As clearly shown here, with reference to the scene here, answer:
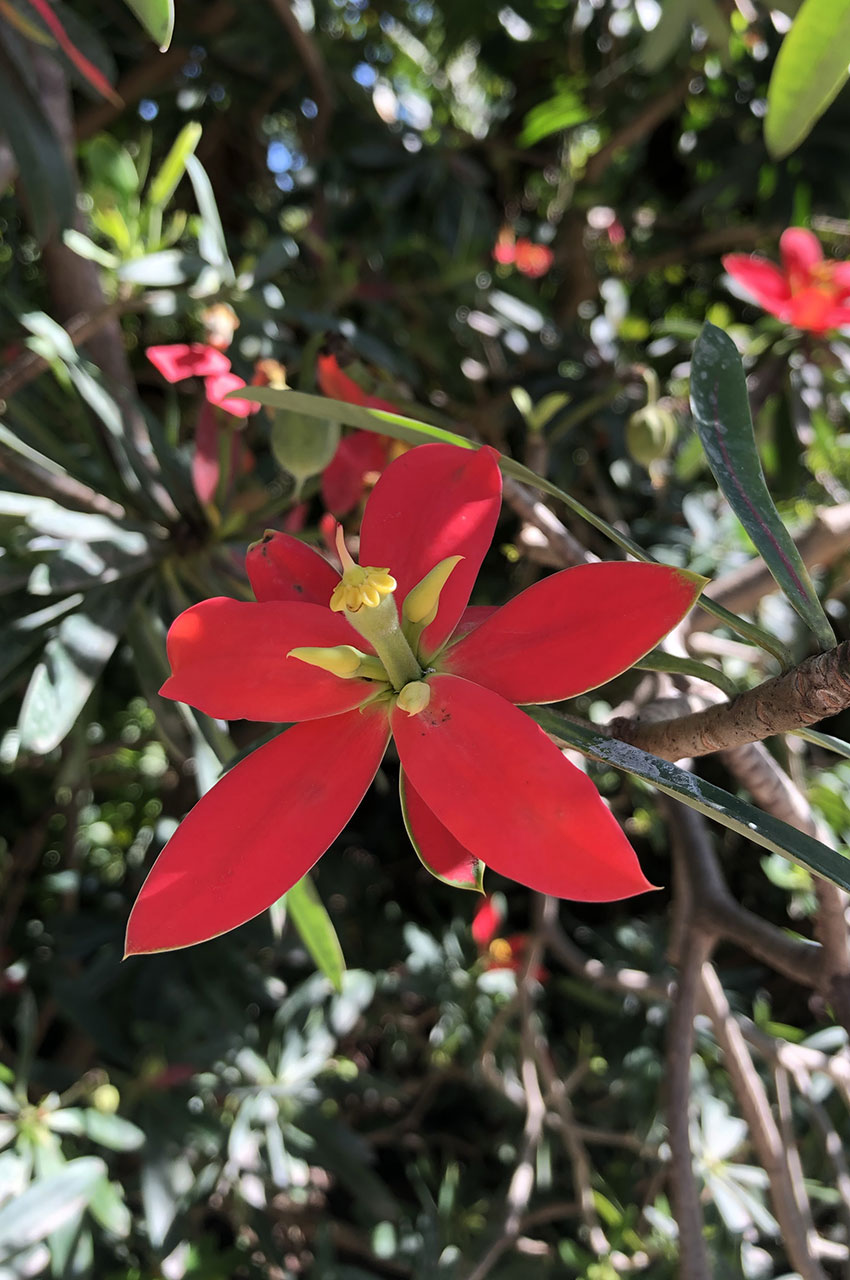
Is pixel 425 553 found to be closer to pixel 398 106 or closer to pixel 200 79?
pixel 200 79

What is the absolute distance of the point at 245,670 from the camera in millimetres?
Result: 315

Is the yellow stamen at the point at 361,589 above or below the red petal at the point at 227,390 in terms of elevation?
above

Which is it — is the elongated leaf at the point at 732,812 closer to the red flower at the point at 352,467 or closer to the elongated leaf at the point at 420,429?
the elongated leaf at the point at 420,429

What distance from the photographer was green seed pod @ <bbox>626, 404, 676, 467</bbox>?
759 mm

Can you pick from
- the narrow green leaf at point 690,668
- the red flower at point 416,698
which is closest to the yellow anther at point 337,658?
the red flower at point 416,698

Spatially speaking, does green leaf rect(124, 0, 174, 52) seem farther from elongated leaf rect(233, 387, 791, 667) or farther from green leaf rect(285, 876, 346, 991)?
green leaf rect(285, 876, 346, 991)

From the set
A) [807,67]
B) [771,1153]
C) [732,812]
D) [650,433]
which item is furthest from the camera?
[650,433]

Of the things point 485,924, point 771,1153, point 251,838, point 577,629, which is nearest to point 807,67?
point 577,629

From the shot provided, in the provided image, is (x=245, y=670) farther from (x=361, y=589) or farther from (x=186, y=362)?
(x=186, y=362)

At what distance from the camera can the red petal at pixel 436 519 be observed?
1.09 feet

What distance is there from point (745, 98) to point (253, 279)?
1.04m

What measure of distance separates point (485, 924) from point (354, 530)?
66 centimetres

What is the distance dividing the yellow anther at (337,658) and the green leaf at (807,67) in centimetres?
42

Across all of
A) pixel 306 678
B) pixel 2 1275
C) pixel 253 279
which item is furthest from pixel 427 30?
pixel 2 1275
